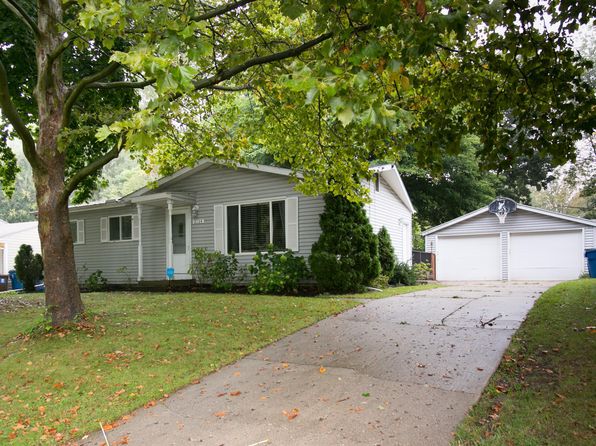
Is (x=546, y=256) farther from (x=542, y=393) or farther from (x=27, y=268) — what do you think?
(x=27, y=268)

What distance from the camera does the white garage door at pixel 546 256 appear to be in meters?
18.1

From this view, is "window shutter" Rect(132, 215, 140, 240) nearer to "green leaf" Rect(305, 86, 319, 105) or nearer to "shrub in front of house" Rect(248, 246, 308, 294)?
"shrub in front of house" Rect(248, 246, 308, 294)

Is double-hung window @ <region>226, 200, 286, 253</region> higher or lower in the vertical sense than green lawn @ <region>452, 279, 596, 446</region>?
higher

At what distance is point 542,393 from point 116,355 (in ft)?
16.7

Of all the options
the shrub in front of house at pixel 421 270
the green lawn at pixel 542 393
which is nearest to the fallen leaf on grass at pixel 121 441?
the green lawn at pixel 542 393

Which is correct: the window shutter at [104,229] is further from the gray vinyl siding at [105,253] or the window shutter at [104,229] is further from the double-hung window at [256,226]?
the double-hung window at [256,226]

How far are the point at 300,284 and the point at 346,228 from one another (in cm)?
212

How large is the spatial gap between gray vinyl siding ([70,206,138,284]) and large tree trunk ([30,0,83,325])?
8.70 metres

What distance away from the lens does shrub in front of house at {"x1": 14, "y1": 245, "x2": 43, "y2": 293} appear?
17.1 meters

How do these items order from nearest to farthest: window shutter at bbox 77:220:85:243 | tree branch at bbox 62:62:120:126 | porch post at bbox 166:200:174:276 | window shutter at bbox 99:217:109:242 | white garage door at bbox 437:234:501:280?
1. tree branch at bbox 62:62:120:126
2. porch post at bbox 166:200:174:276
3. window shutter at bbox 99:217:109:242
4. window shutter at bbox 77:220:85:243
5. white garage door at bbox 437:234:501:280

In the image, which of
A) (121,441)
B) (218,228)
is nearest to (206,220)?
(218,228)

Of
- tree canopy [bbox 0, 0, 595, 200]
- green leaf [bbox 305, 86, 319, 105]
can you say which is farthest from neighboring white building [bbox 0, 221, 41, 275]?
green leaf [bbox 305, 86, 319, 105]

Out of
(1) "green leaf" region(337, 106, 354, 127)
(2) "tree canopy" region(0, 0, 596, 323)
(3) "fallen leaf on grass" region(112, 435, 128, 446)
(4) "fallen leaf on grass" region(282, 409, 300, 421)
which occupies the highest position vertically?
(2) "tree canopy" region(0, 0, 596, 323)

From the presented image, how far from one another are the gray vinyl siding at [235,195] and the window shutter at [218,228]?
6.3 inches
